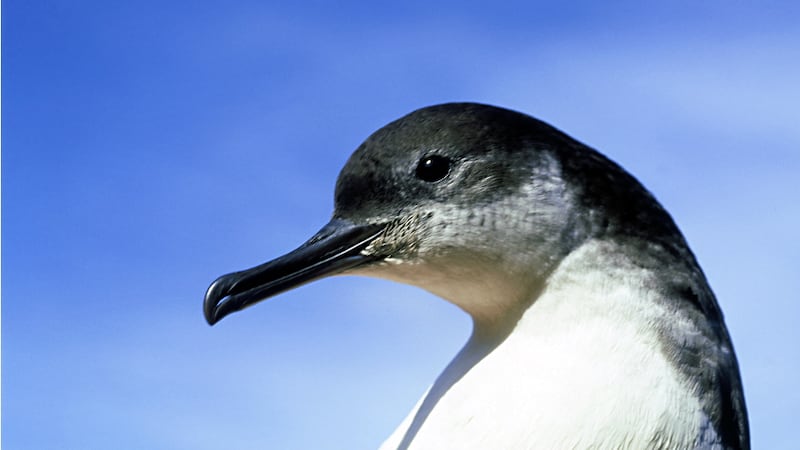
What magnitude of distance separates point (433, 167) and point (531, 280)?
47 cm

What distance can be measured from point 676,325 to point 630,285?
0.17 meters

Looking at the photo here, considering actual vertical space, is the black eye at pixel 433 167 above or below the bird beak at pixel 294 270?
above

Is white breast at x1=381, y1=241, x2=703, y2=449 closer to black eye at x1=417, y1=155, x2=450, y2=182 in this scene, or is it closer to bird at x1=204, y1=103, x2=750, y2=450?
bird at x1=204, y1=103, x2=750, y2=450

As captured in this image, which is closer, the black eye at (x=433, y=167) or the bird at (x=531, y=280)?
the bird at (x=531, y=280)

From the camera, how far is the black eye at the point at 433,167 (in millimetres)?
3287

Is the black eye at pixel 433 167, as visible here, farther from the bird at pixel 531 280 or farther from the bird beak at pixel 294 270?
the bird beak at pixel 294 270

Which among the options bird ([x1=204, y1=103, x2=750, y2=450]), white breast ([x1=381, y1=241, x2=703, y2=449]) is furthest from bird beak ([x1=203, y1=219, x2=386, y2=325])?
white breast ([x1=381, y1=241, x2=703, y2=449])

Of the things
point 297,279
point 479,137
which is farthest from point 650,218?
point 297,279

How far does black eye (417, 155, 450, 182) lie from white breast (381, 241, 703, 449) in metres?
0.48

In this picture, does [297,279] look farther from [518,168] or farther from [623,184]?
[623,184]

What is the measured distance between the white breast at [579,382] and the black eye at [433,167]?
485mm

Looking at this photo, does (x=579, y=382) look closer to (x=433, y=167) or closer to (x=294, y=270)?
(x=433, y=167)

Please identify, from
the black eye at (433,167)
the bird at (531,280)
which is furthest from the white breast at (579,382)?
the black eye at (433,167)

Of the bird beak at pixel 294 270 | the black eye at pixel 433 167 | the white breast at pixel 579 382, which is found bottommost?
the white breast at pixel 579 382
